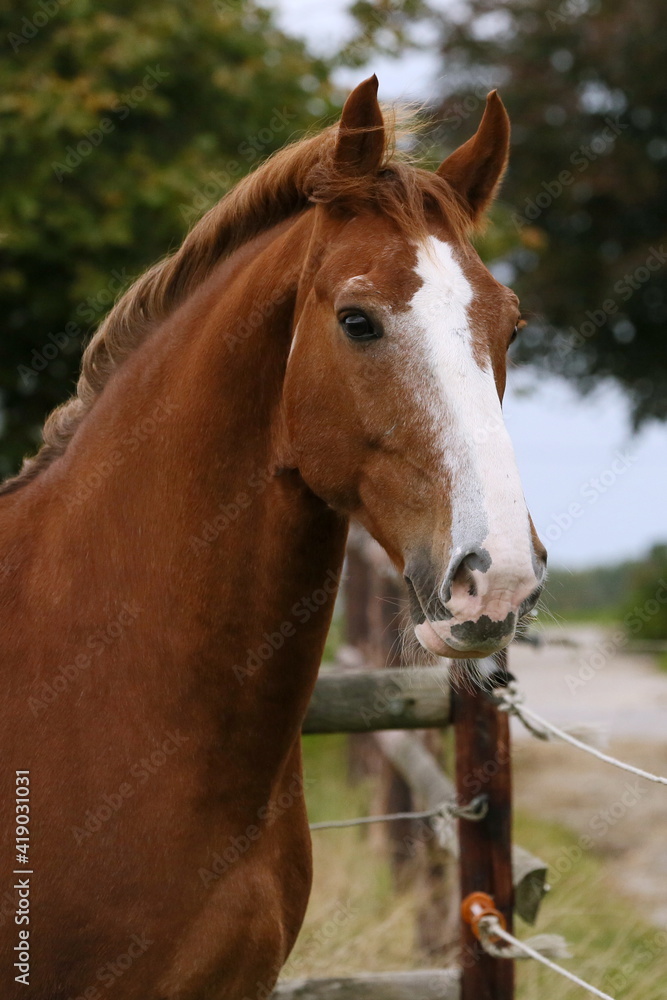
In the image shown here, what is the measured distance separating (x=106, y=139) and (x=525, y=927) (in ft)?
17.1

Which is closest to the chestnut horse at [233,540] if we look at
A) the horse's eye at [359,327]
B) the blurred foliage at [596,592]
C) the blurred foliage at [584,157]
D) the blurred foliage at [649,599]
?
the horse's eye at [359,327]

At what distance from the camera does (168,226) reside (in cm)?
610

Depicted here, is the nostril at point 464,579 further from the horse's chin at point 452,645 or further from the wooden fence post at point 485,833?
the wooden fence post at point 485,833

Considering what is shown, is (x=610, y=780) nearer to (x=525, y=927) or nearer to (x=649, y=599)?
(x=525, y=927)

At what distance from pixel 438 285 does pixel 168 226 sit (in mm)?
4348

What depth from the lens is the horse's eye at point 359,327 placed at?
2.16 m

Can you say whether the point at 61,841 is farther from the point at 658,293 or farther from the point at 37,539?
the point at 658,293

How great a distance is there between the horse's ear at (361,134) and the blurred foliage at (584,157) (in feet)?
32.8

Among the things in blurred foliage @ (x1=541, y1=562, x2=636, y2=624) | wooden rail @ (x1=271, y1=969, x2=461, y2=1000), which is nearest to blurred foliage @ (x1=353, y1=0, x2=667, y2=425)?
wooden rail @ (x1=271, y1=969, x2=461, y2=1000)

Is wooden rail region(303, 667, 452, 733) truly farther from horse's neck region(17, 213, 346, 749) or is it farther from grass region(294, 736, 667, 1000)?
Answer: grass region(294, 736, 667, 1000)

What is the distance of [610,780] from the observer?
9.07 metres

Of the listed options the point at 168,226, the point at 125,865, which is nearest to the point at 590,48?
the point at 168,226

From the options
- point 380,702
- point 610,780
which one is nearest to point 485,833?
point 380,702

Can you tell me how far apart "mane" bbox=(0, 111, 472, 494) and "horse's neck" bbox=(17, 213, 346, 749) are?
0.15 meters
